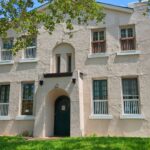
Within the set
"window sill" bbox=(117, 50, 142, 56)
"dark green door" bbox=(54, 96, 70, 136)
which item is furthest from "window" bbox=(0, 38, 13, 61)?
"window sill" bbox=(117, 50, 142, 56)

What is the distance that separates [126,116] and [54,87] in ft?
17.1

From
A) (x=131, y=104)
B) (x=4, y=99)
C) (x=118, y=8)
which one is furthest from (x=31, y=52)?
(x=131, y=104)

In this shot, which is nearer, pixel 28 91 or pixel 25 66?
pixel 28 91

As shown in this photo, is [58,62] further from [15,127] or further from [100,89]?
[15,127]

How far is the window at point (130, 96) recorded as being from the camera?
1590cm

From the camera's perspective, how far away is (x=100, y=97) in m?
16.7

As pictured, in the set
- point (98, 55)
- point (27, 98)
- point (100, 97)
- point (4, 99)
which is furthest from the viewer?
point (4, 99)

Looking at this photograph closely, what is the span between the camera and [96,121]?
16.2 meters

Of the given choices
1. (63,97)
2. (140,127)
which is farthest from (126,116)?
(63,97)

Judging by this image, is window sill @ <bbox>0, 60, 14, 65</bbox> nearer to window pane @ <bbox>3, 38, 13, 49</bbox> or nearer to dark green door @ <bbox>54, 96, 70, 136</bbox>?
window pane @ <bbox>3, 38, 13, 49</bbox>

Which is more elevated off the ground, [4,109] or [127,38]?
[127,38]

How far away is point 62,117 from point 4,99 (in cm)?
503

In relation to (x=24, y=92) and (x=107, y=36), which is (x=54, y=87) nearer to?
(x=24, y=92)

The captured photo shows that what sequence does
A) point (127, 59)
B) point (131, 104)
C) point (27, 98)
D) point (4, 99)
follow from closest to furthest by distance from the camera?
point (131, 104) < point (127, 59) < point (27, 98) < point (4, 99)
